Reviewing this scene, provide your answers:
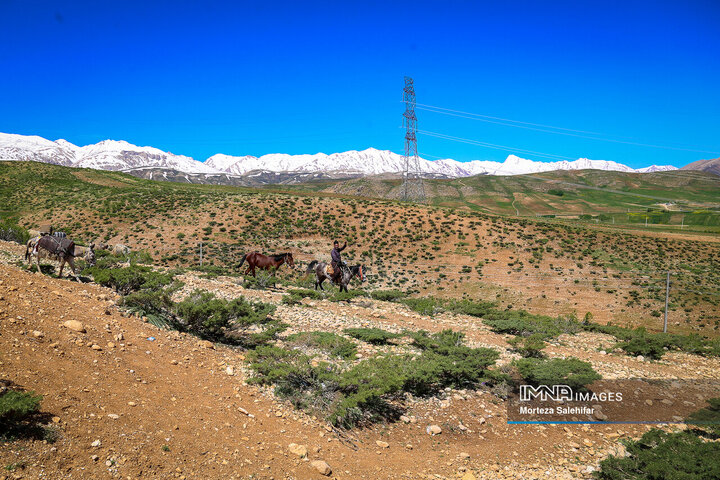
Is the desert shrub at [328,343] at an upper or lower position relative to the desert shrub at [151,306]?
lower

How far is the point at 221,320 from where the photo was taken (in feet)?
30.6

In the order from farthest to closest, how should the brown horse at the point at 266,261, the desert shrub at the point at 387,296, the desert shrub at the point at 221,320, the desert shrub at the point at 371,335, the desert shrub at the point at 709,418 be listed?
the brown horse at the point at 266,261, the desert shrub at the point at 387,296, the desert shrub at the point at 371,335, the desert shrub at the point at 221,320, the desert shrub at the point at 709,418

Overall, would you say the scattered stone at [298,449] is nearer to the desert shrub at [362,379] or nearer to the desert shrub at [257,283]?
the desert shrub at [362,379]

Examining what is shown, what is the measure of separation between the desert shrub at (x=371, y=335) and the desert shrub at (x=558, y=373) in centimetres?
343

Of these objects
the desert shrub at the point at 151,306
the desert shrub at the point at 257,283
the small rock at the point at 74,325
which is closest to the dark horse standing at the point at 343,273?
the desert shrub at the point at 257,283

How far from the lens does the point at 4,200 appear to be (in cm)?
4669

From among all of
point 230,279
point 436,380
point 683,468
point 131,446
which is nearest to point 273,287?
point 230,279

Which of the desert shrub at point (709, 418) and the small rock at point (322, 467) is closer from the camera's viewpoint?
the small rock at point (322, 467)

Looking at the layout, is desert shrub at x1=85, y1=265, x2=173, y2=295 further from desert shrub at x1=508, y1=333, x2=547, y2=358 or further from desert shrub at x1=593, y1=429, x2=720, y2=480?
desert shrub at x1=593, y1=429, x2=720, y2=480

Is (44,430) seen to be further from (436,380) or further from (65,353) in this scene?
(436,380)

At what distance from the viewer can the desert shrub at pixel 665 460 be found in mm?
5305

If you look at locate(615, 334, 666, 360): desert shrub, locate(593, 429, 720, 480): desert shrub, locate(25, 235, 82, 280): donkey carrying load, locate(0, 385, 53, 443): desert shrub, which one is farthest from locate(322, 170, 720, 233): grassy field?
locate(0, 385, 53, 443): desert shrub

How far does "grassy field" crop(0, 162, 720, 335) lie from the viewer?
25.3 metres

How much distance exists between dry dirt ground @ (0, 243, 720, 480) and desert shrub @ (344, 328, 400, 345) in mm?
2814
